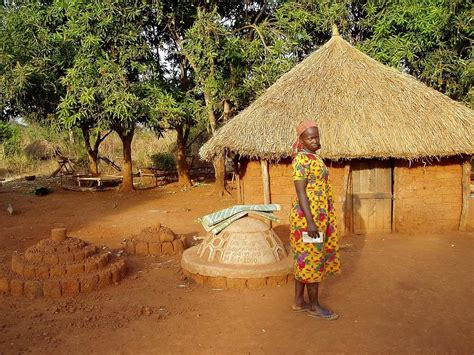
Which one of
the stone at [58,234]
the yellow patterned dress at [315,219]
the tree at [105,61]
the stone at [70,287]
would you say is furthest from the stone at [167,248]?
the tree at [105,61]

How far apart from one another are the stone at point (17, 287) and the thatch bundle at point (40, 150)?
20.4 meters

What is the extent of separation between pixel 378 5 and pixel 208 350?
40.7ft

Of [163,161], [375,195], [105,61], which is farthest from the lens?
[163,161]

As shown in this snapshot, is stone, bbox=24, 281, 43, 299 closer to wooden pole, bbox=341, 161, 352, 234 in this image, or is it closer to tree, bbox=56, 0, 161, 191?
wooden pole, bbox=341, 161, 352, 234

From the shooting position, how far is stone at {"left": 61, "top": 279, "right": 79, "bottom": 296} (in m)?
5.48

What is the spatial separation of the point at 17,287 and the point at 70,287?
66 centimetres

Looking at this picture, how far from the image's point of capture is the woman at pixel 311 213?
167 inches

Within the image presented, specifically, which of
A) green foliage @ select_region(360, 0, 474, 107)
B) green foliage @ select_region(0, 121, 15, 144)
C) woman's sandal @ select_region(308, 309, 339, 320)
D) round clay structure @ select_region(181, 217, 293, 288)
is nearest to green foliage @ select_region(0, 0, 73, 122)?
round clay structure @ select_region(181, 217, 293, 288)

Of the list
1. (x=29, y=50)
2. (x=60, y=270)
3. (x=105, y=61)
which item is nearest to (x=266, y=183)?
(x=60, y=270)

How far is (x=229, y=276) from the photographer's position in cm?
561

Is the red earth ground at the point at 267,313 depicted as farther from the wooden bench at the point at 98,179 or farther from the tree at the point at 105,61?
the wooden bench at the point at 98,179

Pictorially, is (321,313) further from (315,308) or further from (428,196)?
(428,196)

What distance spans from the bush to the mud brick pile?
45.3 ft

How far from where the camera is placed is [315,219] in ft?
14.1
